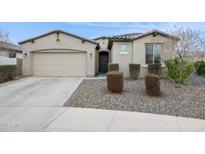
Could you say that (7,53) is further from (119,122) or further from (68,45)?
(119,122)

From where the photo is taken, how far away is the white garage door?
74.1 feet

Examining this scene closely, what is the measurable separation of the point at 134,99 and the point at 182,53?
6.41 metres

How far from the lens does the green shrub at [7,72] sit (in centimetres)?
1745

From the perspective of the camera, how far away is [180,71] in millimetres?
16141

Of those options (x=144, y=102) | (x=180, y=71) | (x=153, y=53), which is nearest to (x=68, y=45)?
(x=153, y=53)

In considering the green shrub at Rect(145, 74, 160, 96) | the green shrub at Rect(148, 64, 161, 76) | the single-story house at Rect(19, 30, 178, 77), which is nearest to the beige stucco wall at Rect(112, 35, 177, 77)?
the single-story house at Rect(19, 30, 178, 77)

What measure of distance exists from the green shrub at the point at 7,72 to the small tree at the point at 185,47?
10973mm

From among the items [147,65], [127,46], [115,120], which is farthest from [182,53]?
[115,120]

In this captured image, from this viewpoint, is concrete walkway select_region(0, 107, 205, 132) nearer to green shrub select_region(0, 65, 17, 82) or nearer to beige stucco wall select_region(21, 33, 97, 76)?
green shrub select_region(0, 65, 17, 82)

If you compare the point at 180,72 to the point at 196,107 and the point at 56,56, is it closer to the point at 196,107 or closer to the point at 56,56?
the point at 196,107

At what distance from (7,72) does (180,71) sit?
1125 centimetres

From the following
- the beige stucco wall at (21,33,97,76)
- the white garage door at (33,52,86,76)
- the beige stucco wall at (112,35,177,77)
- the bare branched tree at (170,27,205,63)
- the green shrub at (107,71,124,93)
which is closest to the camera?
the green shrub at (107,71,124,93)

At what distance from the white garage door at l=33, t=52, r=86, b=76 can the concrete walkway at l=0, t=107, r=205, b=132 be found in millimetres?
13418

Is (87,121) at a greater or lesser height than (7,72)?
lesser
